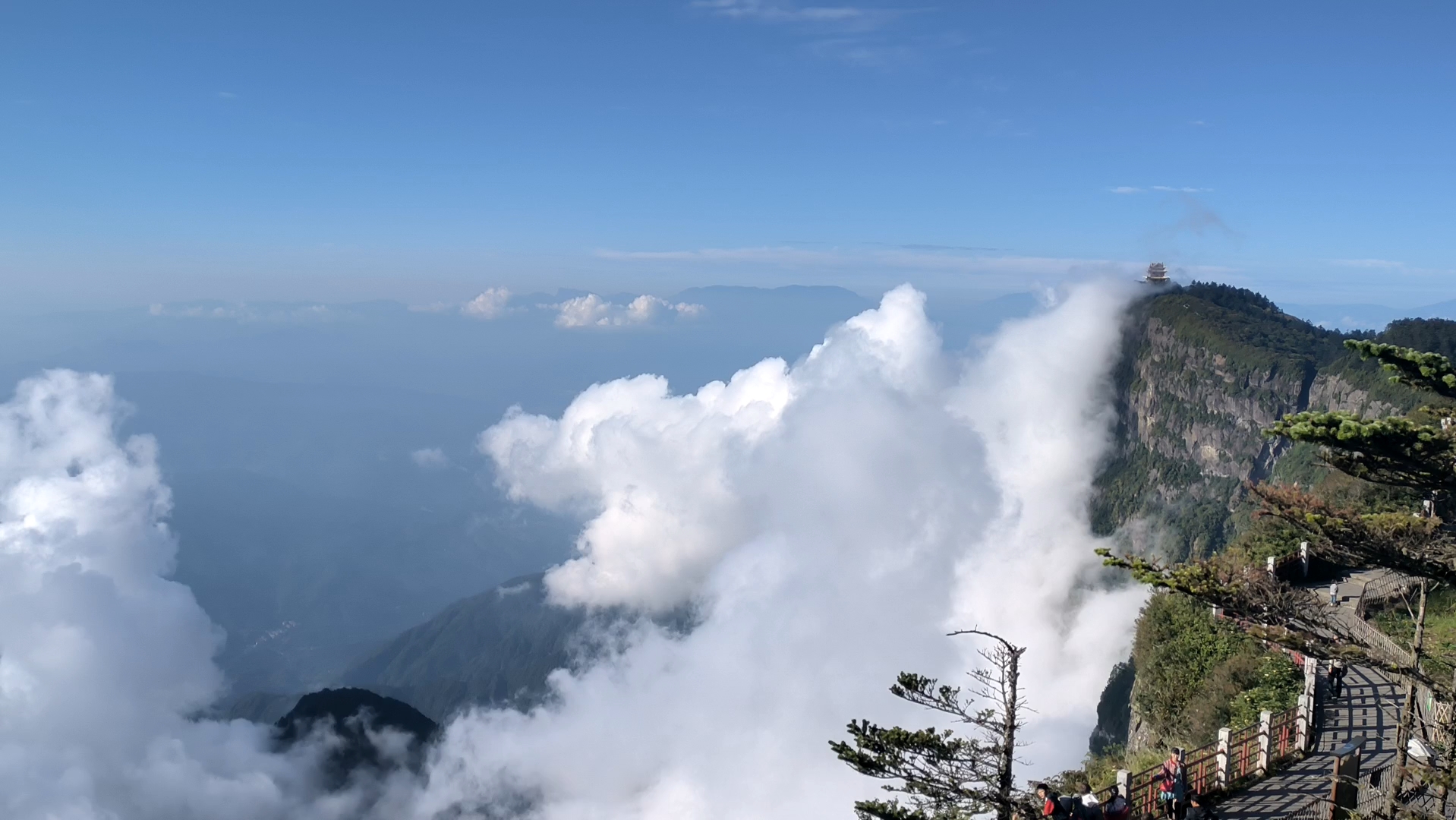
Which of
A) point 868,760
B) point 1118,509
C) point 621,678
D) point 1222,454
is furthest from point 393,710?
point 868,760

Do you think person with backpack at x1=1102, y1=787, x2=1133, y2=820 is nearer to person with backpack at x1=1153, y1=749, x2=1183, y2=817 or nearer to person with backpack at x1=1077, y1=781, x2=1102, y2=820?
person with backpack at x1=1077, y1=781, x2=1102, y2=820

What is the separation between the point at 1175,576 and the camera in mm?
12344

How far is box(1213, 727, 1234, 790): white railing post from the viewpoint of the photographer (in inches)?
724

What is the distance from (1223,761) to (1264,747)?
1.71 m

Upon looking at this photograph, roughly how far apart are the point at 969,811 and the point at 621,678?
6097 inches

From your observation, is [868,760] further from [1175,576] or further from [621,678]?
[621,678]

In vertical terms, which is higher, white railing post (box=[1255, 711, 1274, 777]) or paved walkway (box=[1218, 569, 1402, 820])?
white railing post (box=[1255, 711, 1274, 777])

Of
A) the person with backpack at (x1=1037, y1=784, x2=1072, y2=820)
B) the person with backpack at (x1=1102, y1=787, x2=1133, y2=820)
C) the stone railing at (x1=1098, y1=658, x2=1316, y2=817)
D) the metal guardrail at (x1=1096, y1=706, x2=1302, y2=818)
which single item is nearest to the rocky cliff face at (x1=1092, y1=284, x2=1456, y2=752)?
the stone railing at (x1=1098, y1=658, x2=1316, y2=817)

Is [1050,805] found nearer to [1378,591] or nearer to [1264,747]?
[1264,747]

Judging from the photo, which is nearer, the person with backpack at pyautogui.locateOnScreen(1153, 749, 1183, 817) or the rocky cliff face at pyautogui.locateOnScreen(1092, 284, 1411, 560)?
the person with backpack at pyautogui.locateOnScreen(1153, 749, 1183, 817)

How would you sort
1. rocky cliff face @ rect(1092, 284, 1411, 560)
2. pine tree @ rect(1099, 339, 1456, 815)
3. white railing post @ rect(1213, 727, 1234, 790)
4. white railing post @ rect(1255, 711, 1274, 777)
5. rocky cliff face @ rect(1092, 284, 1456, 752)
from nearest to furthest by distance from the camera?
pine tree @ rect(1099, 339, 1456, 815) → white railing post @ rect(1213, 727, 1234, 790) → white railing post @ rect(1255, 711, 1274, 777) → rocky cliff face @ rect(1092, 284, 1456, 752) → rocky cliff face @ rect(1092, 284, 1411, 560)

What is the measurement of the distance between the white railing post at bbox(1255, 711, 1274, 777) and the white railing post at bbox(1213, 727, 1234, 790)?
1434 millimetres

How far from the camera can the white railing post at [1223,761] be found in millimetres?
18391

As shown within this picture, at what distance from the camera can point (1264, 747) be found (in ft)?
63.6
